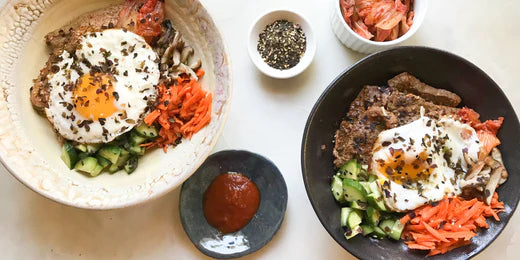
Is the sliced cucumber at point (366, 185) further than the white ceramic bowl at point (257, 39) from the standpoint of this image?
No

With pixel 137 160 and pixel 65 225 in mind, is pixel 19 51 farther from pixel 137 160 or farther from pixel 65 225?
pixel 65 225

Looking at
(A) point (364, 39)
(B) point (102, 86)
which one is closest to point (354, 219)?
(A) point (364, 39)

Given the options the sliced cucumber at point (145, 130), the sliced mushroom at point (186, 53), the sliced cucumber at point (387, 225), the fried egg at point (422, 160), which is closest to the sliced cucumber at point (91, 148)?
the sliced cucumber at point (145, 130)

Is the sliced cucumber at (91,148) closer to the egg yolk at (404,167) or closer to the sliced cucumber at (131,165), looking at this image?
the sliced cucumber at (131,165)

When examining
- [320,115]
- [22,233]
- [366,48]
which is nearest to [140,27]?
[320,115]

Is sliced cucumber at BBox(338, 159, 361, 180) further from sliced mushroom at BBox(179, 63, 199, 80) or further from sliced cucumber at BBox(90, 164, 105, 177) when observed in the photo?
sliced cucumber at BBox(90, 164, 105, 177)

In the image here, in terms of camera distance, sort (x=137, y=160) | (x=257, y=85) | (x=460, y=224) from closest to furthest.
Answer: (x=460, y=224) < (x=137, y=160) < (x=257, y=85)
